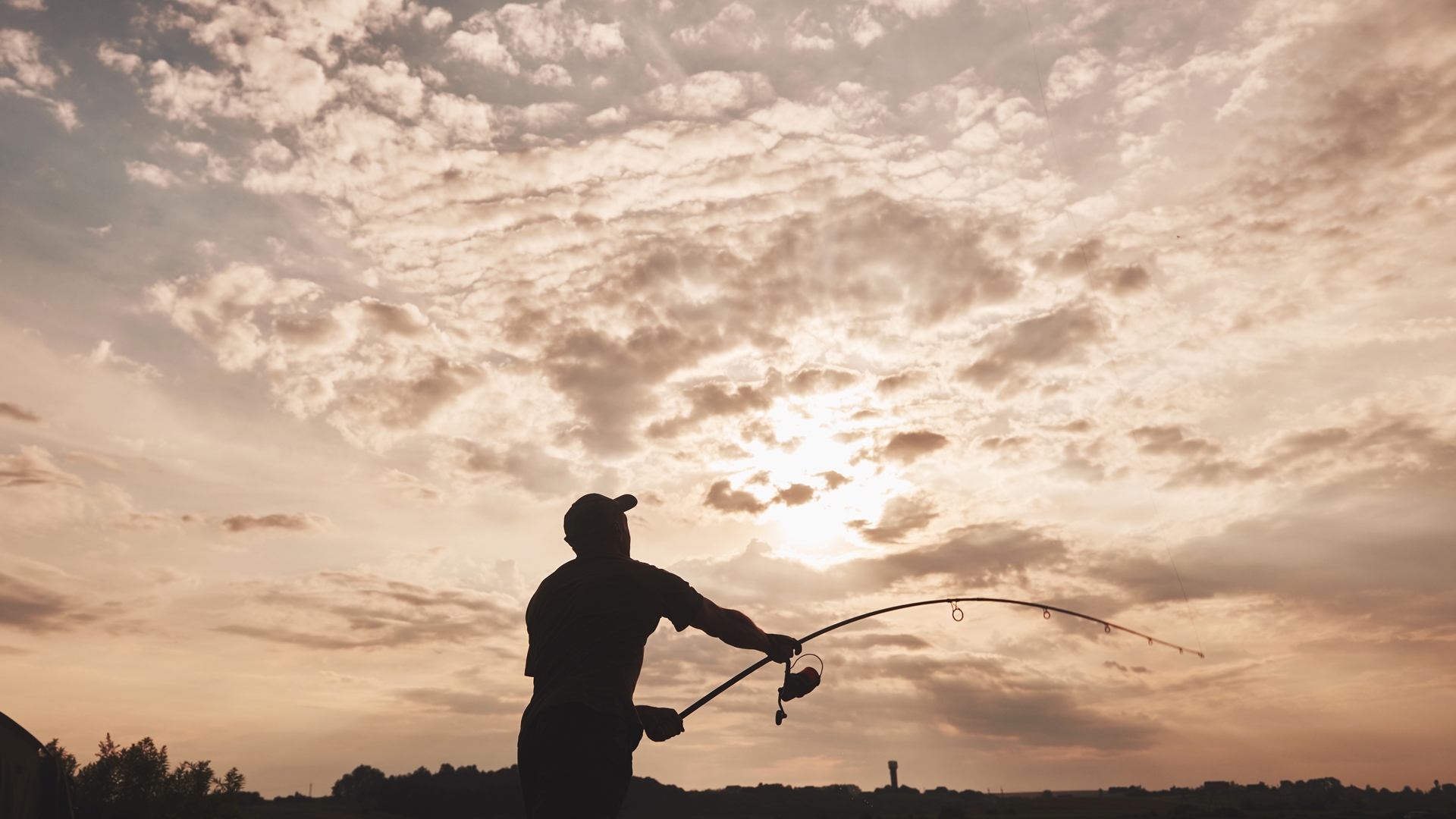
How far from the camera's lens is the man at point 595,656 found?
519 centimetres

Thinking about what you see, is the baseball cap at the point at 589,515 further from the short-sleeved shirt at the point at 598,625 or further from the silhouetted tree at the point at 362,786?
the silhouetted tree at the point at 362,786

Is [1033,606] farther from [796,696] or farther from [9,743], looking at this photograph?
[9,743]

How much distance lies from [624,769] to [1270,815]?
23824 centimetres

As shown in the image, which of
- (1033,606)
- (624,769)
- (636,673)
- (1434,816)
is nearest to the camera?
(624,769)

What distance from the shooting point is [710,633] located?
6.38m

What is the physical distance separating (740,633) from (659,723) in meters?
0.89

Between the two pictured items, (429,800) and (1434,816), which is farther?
(1434,816)

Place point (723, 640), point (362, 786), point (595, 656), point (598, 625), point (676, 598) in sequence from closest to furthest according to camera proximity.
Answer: point (595, 656) < point (598, 625) < point (676, 598) < point (723, 640) < point (362, 786)

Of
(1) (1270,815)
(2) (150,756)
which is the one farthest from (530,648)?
(1) (1270,815)

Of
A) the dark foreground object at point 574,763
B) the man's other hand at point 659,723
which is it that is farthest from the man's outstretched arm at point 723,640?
the dark foreground object at point 574,763

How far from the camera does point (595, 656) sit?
18.5 ft

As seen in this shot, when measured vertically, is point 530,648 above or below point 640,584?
below

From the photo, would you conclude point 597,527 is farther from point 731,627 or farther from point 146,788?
point 146,788

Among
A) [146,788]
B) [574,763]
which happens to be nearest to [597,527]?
[574,763]
